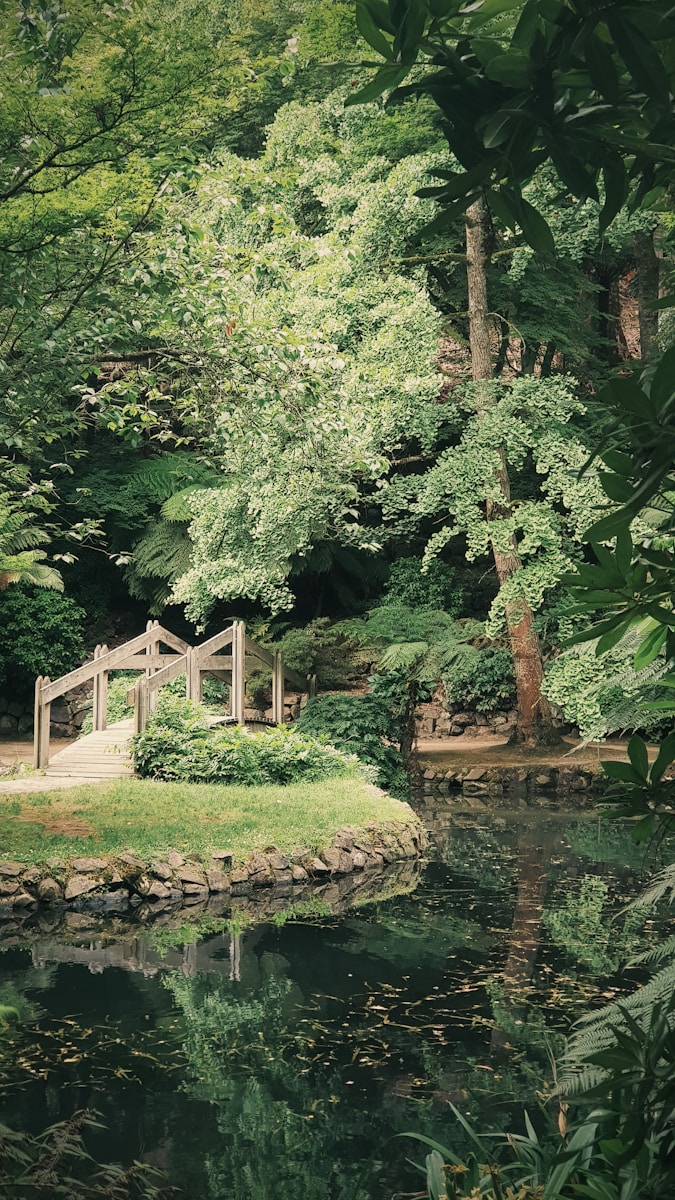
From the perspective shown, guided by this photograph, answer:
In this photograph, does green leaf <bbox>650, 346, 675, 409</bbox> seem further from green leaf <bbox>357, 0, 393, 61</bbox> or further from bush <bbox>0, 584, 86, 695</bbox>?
bush <bbox>0, 584, 86, 695</bbox>

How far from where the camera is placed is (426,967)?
676cm

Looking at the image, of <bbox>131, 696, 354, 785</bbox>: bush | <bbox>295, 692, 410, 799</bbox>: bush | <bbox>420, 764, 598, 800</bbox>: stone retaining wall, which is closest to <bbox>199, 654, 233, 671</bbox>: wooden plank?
<bbox>131, 696, 354, 785</bbox>: bush

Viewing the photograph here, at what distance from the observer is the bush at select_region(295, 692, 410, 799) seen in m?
13.1

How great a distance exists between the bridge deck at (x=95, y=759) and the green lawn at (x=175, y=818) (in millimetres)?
663

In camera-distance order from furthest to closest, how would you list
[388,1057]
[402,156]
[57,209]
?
[402,156]
[57,209]
[388,1057]

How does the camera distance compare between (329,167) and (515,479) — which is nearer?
(329,167)

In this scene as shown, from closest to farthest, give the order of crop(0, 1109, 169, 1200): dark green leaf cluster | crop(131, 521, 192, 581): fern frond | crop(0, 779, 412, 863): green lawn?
crop(0, 1109, 169, 1200): dark green leaf cluster, crop(0, 779, 412, 863): green lawn, crop(131, 521, 192, 581): fern frond

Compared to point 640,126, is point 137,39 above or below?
above

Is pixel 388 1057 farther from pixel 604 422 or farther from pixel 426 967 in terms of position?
pixel 604 422

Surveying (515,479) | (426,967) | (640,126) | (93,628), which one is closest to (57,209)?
(426,967)

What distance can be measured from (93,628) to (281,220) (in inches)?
521

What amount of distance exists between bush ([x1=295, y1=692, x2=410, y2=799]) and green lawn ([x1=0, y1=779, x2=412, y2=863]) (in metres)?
1.92

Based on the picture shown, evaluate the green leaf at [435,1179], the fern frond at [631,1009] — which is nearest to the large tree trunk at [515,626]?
the green leaf at [435,1179]

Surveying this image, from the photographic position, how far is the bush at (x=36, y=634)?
16688 millimetres
